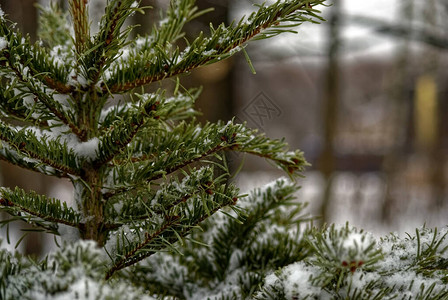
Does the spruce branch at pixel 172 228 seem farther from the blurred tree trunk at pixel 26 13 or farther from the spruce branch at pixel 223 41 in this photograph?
the blurred tree trunk at pixel 26 13

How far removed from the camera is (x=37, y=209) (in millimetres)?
705

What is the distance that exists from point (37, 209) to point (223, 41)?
1.32 feet

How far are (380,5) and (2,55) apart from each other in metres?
6.76

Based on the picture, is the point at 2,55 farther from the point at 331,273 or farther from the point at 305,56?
the point at 305,56

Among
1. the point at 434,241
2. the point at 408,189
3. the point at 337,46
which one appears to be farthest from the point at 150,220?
the point at 408,189

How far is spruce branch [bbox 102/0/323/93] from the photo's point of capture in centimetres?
65

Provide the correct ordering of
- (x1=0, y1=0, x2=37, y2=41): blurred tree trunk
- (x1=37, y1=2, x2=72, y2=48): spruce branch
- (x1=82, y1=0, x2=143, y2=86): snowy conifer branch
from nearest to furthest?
1. (x1=82, y1=0, x2=143, y2=86): snowy conifer branch
2. (x1=37, y1=2, x2=72, y2=48): spruce branch
3. (x1=0, y1=0, x2=37, y2=41): blurred tree trunk

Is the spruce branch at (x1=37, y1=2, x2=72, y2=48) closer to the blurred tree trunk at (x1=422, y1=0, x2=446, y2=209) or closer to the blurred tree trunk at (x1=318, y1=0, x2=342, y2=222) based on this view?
the blurred tree trunk at (x1=318, y1=0, x2=342, y2=222)

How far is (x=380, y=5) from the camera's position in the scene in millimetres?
6504

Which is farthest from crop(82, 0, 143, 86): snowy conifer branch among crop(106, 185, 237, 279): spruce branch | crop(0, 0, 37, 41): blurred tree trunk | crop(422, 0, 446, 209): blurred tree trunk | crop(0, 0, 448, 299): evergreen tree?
crop(422, 0, 446, 209): blurred tree trunk

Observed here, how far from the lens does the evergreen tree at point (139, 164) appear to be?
63 centimetres

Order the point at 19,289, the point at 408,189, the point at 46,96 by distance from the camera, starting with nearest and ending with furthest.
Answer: the point at 19,289
the point at 46,96
the point at 408,189

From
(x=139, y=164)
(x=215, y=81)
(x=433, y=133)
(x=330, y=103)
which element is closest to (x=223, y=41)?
(x=139, y=164)

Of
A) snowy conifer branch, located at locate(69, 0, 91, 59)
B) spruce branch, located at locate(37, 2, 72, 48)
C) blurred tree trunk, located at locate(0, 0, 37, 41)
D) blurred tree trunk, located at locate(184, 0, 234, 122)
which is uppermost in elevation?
blurred tree trunk, located at locate(0, 0, 37, 41)
